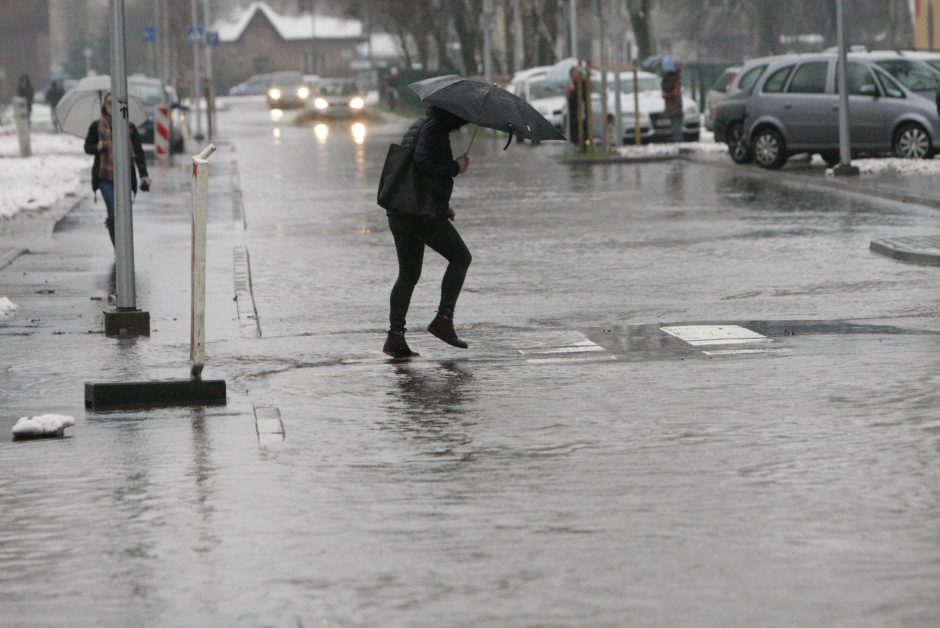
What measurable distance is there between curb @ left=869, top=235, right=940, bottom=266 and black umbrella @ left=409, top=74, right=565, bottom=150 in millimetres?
5865

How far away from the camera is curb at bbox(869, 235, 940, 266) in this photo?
17.2 meters

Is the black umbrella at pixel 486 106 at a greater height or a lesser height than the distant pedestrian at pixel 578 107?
lesser

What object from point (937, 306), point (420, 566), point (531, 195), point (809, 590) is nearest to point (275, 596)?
point (420, 566)

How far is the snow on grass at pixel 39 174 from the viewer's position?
27594 millimetres

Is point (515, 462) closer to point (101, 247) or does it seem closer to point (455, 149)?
point (455, 149)

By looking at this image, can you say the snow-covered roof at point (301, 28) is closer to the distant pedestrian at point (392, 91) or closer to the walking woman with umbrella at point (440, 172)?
the distant pedestrian at point (392, 91)

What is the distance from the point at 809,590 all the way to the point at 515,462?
8.35ft

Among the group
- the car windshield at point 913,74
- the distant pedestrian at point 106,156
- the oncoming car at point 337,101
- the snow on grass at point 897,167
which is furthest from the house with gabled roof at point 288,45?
the distant pedestrian at point 106,156

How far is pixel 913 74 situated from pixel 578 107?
8607 mm

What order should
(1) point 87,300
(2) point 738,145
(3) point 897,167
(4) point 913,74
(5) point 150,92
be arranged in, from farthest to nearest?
1. (5) point 150,92
2. (2) point 738,145
3. (4) point 913,74
4. (3) point 897,167
5. (1) point 87,300

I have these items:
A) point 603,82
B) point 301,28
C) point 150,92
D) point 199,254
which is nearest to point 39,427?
point 199,254

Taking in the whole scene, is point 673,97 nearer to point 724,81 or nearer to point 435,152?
point 724,81

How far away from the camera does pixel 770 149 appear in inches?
1244

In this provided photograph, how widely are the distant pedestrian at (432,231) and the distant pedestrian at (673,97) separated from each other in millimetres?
27025
